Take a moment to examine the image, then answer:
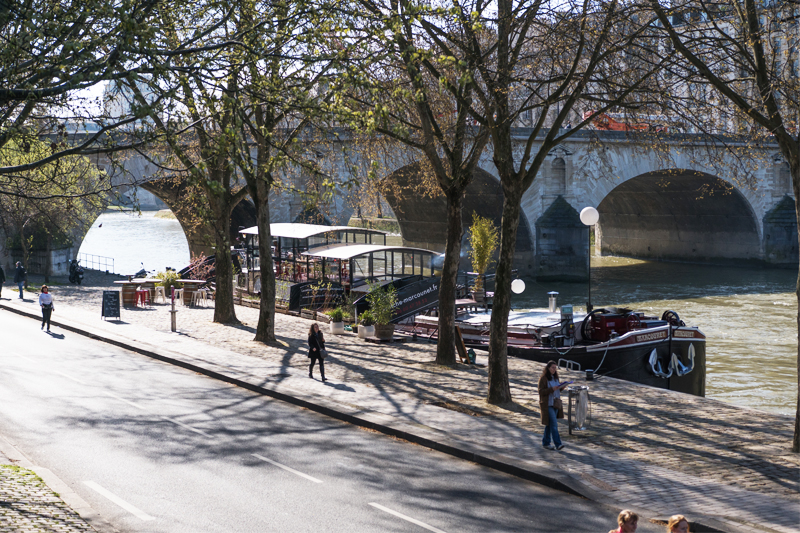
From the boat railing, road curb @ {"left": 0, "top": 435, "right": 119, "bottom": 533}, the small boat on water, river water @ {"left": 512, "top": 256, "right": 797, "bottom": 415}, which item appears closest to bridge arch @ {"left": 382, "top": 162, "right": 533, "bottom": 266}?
river water @ {"left": 512, "top": 256, "right": 797, "bottom": 415}

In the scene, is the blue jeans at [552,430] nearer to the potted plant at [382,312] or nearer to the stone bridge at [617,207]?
the potted plant at [382,312]

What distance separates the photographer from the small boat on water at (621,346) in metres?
20.0

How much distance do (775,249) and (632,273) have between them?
35.3ft

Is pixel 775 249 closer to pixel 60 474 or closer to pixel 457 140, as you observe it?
pixel 457 140

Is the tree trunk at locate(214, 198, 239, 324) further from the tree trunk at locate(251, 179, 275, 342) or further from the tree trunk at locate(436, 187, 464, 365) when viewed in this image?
the tree trunk at locate(436, 187, 464, 365)

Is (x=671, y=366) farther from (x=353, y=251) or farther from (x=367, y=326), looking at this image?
(x=353, y=251)

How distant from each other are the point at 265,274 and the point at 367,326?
327cm

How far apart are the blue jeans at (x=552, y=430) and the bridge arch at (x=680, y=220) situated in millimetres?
46520

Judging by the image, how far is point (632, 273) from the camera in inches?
2253

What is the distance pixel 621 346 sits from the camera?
19922mm

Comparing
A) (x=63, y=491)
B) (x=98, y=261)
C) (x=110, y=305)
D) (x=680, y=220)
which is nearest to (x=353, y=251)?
(x=110, y=305)

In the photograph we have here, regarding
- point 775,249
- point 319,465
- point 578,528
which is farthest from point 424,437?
point 775,249

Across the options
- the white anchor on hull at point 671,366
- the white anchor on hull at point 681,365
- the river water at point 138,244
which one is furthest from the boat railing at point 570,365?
the river water at point 138,244

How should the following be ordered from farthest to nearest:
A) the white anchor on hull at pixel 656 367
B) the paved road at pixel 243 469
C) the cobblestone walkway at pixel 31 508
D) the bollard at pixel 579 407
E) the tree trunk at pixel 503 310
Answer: the white anchor on hull at pixel 656 367 < the tree trunk at pixel 503 310 < the bollard at pixel 579 407 < the paved road at pixel 243 469 < the cobblestone walkway at pixel 31 508
